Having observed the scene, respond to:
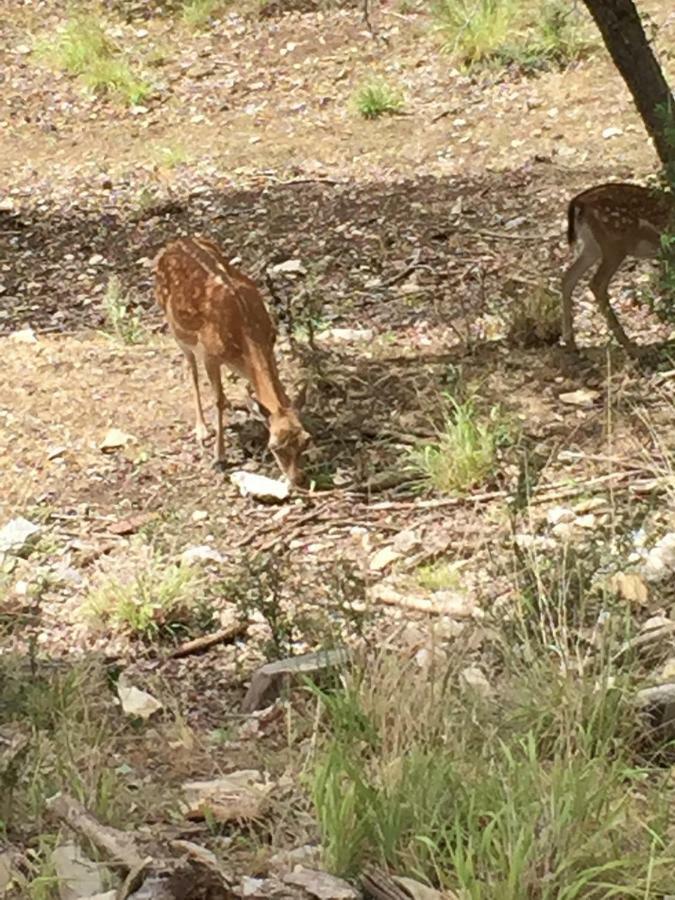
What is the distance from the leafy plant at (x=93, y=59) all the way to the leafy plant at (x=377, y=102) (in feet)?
7.70

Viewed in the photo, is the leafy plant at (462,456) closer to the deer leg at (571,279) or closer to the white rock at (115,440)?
the deer leg at (571,279)

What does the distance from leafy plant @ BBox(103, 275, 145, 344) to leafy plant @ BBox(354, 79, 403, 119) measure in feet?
14.2

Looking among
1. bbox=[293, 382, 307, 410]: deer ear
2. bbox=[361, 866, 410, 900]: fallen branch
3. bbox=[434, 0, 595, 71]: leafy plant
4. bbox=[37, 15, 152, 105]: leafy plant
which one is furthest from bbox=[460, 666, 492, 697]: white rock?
bbox=[37, 15, 152, 105]: leafy plant

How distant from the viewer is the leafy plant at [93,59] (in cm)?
1453

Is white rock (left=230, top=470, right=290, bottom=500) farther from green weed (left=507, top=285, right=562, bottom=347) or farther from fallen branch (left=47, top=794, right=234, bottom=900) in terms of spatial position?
fallen branch (left=47, top=794, right=234, bottom=900)

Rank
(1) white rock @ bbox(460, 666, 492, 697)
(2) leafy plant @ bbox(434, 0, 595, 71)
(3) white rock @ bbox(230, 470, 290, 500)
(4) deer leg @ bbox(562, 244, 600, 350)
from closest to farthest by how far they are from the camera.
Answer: (1) white rock @ bbox(460, 666, 492, 697)
(3) white rock @ bbox(230, 470, 290, 500)
(4) deer leg @ bbox(562, 244, 600, 350)
(2) leafy plant @ bbox(434, 0, 595, 71)

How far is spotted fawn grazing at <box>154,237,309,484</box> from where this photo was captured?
7.30 metres

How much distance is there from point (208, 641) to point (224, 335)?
215cm

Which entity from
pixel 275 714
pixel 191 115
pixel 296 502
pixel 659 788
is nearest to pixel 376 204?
pixel 191 115

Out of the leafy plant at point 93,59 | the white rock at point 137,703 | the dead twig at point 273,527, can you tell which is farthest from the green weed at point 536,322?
the leafy plant at point 93,59

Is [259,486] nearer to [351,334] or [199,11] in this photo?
[351,334]

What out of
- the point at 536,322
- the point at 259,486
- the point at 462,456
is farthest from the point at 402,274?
the point at 462,456

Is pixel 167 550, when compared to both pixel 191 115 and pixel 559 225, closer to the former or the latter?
pixel 559 225

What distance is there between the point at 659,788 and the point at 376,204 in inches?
323
